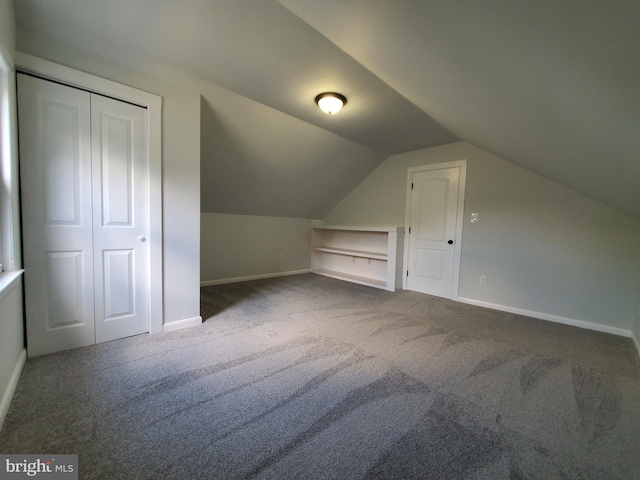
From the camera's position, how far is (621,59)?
0.69 m

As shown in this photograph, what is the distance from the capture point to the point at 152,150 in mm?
2230

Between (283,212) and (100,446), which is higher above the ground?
(283,212)

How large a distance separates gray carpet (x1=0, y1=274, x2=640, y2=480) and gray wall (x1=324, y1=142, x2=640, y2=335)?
1.54ft

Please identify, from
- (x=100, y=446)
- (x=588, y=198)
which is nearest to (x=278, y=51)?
(x=100, y=446)

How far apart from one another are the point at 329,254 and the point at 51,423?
4750mm

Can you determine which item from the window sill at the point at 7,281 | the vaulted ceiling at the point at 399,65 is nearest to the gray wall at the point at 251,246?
the vaulted ceiling at the point at 399,65

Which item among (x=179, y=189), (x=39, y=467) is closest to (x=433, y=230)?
(x=179, y=189)

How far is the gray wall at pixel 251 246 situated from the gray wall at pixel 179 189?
68.4 inches

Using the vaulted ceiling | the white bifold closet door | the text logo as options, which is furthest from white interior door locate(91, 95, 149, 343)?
the text logo

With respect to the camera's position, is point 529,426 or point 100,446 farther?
point 529,426

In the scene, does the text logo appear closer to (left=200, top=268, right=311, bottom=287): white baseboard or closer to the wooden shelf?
(left=200, top=268, right=311, bottom=287): white baseboard

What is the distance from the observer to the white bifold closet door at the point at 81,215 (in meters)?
1.83

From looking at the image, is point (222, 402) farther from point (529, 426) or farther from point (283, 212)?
Result: point (283, 212)

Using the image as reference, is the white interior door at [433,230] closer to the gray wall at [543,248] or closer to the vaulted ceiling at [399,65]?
the gray wall at [543,248]
